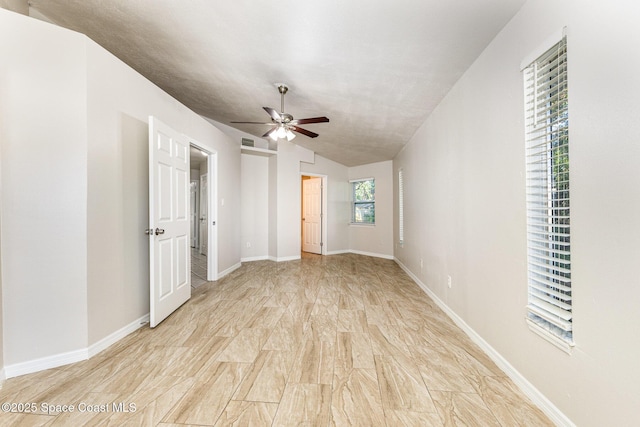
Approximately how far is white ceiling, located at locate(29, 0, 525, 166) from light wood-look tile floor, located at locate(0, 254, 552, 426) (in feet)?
7.93

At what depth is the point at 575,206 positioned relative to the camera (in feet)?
4.20

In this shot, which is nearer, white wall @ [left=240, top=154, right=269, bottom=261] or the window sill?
the window sill

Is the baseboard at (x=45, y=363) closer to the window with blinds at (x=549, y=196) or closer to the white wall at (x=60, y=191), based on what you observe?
the white wall at (x=60, y=191)

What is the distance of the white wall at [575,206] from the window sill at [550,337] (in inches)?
1.1

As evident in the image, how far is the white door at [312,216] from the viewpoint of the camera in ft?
Result: 22.4

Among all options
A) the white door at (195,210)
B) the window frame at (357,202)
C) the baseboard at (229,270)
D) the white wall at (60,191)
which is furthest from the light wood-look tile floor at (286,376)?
the white door at (195,210)

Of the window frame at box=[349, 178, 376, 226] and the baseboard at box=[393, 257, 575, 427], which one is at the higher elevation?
the window frame at box=[349, 178, 376, 226]

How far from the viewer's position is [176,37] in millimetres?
2643

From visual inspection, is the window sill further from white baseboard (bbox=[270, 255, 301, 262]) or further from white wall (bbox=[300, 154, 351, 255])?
white wall (bbox=[300, 154, 351, 255])

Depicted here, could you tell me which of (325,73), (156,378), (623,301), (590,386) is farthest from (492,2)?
(156,378)

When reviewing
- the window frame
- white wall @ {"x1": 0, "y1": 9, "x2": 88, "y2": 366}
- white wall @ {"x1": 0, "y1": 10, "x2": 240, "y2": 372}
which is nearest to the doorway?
the window frame

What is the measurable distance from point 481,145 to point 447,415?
6.26 feet

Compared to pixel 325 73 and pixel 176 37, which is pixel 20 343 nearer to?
pixel 176 37

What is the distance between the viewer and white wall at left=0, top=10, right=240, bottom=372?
179 centimetres
